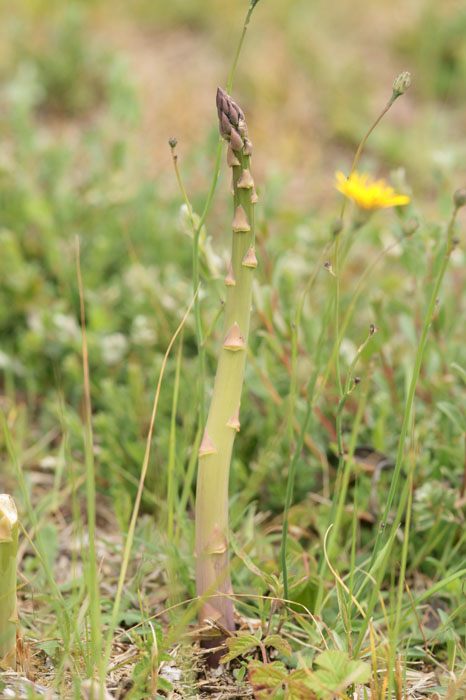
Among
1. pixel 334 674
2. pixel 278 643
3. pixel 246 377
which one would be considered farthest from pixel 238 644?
pixel 246 377

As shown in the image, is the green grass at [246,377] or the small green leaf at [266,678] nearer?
the small green leaf at [266,678]

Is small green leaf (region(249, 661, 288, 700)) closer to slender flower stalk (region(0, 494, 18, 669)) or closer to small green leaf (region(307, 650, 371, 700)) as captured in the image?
small green leaf (region(307, 650, 371, 700))

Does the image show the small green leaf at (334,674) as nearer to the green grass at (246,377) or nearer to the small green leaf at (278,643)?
the green grass at (246,377)

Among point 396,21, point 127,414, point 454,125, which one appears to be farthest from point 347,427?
point 396,21

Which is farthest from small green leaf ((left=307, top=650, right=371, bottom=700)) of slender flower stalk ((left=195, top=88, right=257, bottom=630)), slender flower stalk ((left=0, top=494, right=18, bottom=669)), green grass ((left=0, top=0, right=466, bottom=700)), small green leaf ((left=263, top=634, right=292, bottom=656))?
slender flower stalk ((left=0, top=494, right=18, bottom=669))

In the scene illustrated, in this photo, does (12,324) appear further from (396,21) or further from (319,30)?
(396,21)

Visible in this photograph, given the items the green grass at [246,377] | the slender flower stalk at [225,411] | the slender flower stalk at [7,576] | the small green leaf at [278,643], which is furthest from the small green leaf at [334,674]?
the slender flower stalk at [7,576]

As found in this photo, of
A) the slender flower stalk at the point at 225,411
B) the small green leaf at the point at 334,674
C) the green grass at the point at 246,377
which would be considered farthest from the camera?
the green grass at the point at 246,377
